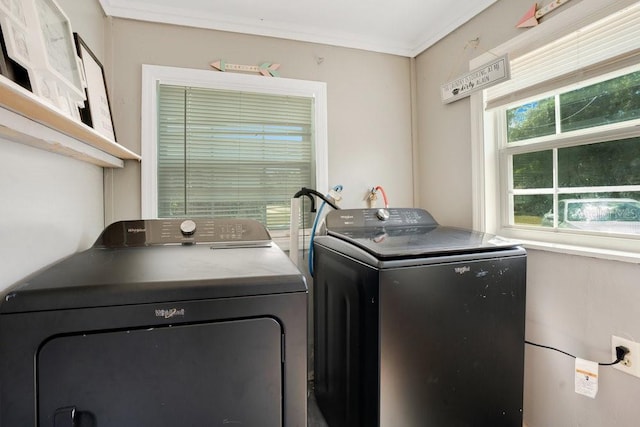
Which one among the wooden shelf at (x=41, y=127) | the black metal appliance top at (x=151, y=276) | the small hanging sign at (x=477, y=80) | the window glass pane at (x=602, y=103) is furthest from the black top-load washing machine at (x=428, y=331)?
the wooden shelf at (x=41, y=127)

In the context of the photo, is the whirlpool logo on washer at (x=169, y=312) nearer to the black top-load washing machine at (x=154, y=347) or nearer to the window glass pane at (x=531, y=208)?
the black top-load washing machine at (x=154, y=347)

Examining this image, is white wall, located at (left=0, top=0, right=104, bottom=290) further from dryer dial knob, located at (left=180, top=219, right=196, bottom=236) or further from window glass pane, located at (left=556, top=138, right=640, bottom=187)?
window glass pane, located at (left=556, top=138, right=640, bottom=187)

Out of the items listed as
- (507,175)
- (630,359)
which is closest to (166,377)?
(630,359)

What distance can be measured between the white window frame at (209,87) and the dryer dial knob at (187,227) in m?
0.58

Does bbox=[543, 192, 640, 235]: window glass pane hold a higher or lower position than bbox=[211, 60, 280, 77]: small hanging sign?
lower

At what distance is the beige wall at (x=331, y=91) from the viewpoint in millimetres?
1849

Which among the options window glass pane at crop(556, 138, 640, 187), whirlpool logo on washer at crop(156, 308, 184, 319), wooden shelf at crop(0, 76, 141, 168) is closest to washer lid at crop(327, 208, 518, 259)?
window glass pane at crop(556, 138, 640, 187)

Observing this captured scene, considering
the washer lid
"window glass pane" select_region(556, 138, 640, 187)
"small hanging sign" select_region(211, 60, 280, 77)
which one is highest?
"small hanging sign" select_region(211, 60, 280, 77)

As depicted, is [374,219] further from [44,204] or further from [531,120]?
[44,204]

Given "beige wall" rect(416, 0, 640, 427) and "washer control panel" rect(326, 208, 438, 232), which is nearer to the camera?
"beige wall" rect(416, 0, 640, 427)

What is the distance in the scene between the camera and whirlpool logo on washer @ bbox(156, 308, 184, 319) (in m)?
0.77

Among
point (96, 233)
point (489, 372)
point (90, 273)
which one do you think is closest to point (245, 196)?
point (96, 233)

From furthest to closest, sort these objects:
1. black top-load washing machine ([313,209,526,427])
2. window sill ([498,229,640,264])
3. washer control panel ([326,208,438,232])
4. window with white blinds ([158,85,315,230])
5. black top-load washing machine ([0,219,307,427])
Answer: window with white blinds ([158,85,315,230]), washer control panel ([326,208,438,232]), window sill ([498,229,640,264]), black top-load washing machine ([313,209,526,427]), black top-load washing machine ([0,219,307,427])

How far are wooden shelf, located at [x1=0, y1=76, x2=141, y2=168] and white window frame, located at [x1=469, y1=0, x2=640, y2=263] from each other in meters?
2.03
